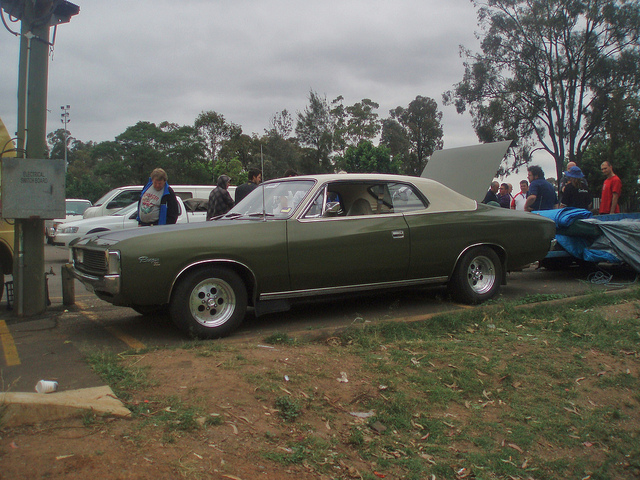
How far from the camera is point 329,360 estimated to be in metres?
4.37

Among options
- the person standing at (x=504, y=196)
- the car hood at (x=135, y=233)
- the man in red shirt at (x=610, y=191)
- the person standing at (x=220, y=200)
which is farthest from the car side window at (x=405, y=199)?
the person standing at (x=504, y=196)

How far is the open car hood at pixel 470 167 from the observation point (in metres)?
11.2

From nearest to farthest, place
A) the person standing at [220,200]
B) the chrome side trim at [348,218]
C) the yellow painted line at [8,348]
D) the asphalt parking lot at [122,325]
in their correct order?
1. the asphalt parking lot at [122,325]
2. the yellow painted line at [8,348]
3. the chrome side trim at [348,218]
4. the person standing at [220,200]

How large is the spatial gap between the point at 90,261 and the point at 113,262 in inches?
22.9

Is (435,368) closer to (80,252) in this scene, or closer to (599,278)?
(80,252)

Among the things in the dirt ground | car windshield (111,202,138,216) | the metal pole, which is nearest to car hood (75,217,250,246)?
the metal pole

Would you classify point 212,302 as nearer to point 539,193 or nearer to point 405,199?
point 405,199

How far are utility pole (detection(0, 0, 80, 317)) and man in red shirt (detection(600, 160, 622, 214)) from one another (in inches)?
324

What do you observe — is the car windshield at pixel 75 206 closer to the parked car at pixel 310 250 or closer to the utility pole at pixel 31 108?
the utility pole at pixel 31 108

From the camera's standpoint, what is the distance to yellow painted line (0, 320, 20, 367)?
438 cm

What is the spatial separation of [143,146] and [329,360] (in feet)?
189

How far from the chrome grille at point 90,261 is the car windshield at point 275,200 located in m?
1.46

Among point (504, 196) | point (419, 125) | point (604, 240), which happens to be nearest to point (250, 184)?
point (604, 240)

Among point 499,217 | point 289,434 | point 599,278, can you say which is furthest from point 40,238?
point 599,278
